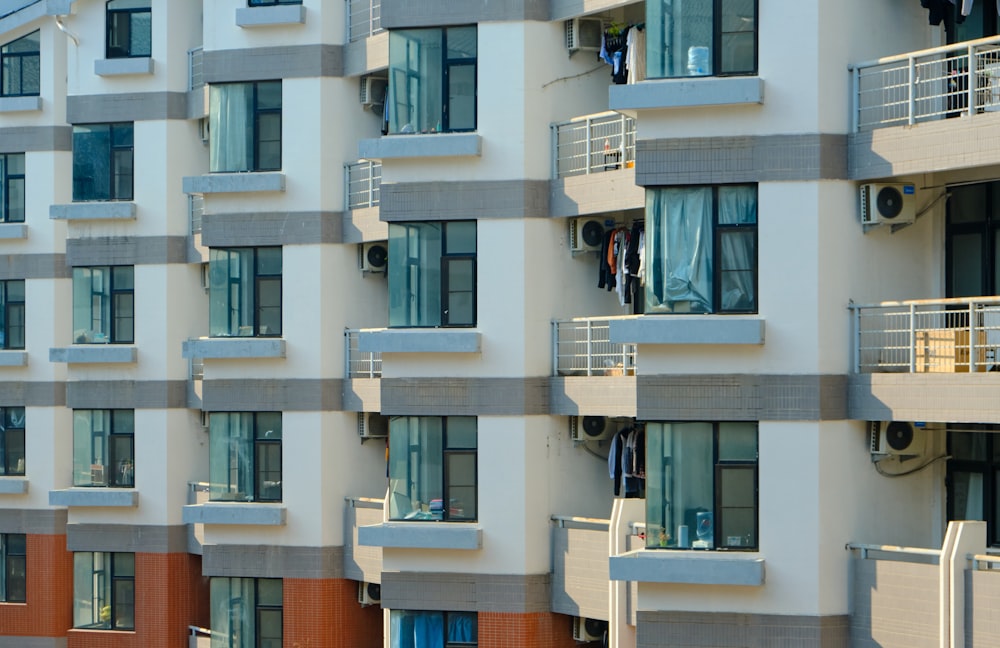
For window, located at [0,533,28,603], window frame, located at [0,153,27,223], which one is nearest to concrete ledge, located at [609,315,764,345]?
window frame, located at [0,153,27,223]

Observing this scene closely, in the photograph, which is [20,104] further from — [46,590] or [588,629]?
[588,629]

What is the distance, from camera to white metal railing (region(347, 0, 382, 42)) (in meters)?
28.7

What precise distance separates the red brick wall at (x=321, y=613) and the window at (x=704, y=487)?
28.5 feet

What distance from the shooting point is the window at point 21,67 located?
120 feet

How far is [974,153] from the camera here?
64.7 ft

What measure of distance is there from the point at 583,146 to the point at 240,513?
783 cm

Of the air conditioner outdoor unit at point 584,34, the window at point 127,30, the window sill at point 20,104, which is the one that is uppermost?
the window at point 127,30

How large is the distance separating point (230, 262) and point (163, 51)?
534 cm

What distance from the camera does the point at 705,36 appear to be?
70.2ft

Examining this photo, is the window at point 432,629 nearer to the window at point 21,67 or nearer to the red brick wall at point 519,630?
the red brick wall at point 519,630

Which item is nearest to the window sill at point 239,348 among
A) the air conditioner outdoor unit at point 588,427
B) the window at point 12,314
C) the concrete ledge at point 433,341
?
the concrete ledge at point 433,341

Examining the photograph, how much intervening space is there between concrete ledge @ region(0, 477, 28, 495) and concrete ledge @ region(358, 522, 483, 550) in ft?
40.0

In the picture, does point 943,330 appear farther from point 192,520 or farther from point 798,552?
point 192,520

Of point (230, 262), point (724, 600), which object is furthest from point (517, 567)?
point (230, 262)
